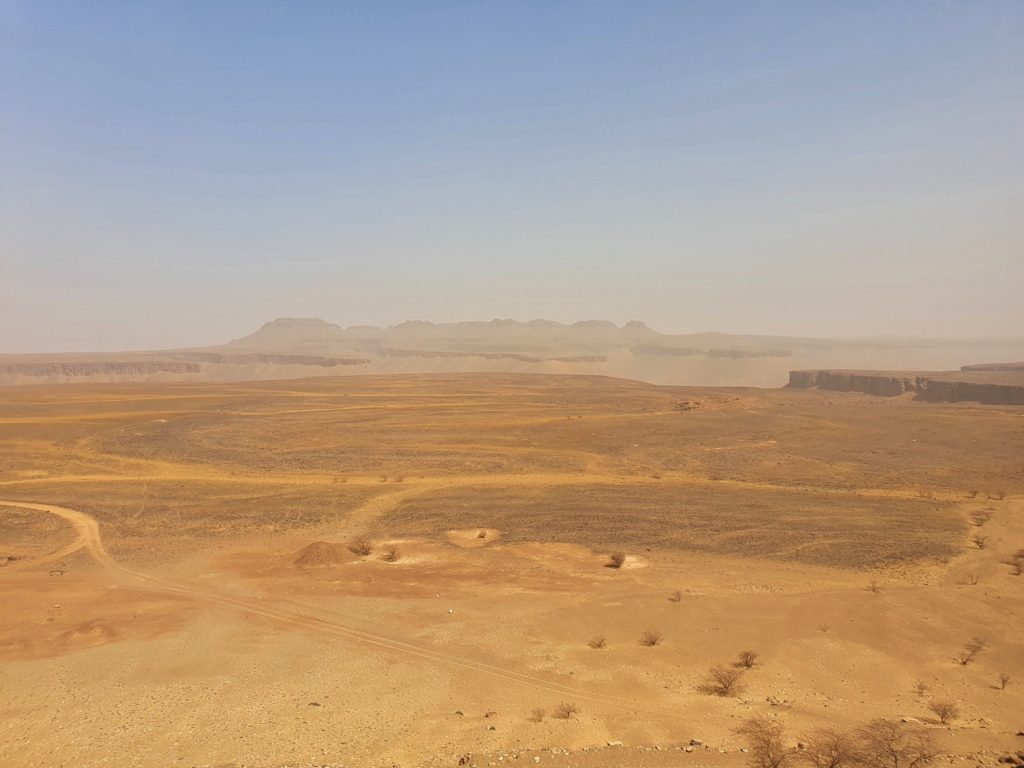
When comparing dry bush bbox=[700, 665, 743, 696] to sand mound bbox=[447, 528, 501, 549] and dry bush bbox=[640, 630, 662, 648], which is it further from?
sand mound bbox=[447, 528, 501, 549]

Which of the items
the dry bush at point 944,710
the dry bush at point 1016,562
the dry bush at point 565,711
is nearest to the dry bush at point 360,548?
the dry bush at point 565,711

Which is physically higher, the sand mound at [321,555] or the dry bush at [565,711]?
the dry bush at [565,711]

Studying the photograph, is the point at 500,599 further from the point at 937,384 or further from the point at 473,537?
the point at 937,384

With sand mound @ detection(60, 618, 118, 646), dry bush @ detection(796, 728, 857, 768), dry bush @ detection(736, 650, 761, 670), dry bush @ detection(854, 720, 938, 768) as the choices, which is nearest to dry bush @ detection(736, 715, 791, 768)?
dry bush @ detection(796, 728, 857, 768)

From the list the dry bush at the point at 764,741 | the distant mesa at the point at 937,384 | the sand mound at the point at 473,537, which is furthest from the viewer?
the distant mesa at the point at 937,384

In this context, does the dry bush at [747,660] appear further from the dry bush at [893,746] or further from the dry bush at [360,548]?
the dry bush at [360,548]

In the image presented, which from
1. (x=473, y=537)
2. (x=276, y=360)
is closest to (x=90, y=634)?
(x=473, y=537)

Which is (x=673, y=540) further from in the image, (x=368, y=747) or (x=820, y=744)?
(x=368, y=747)
